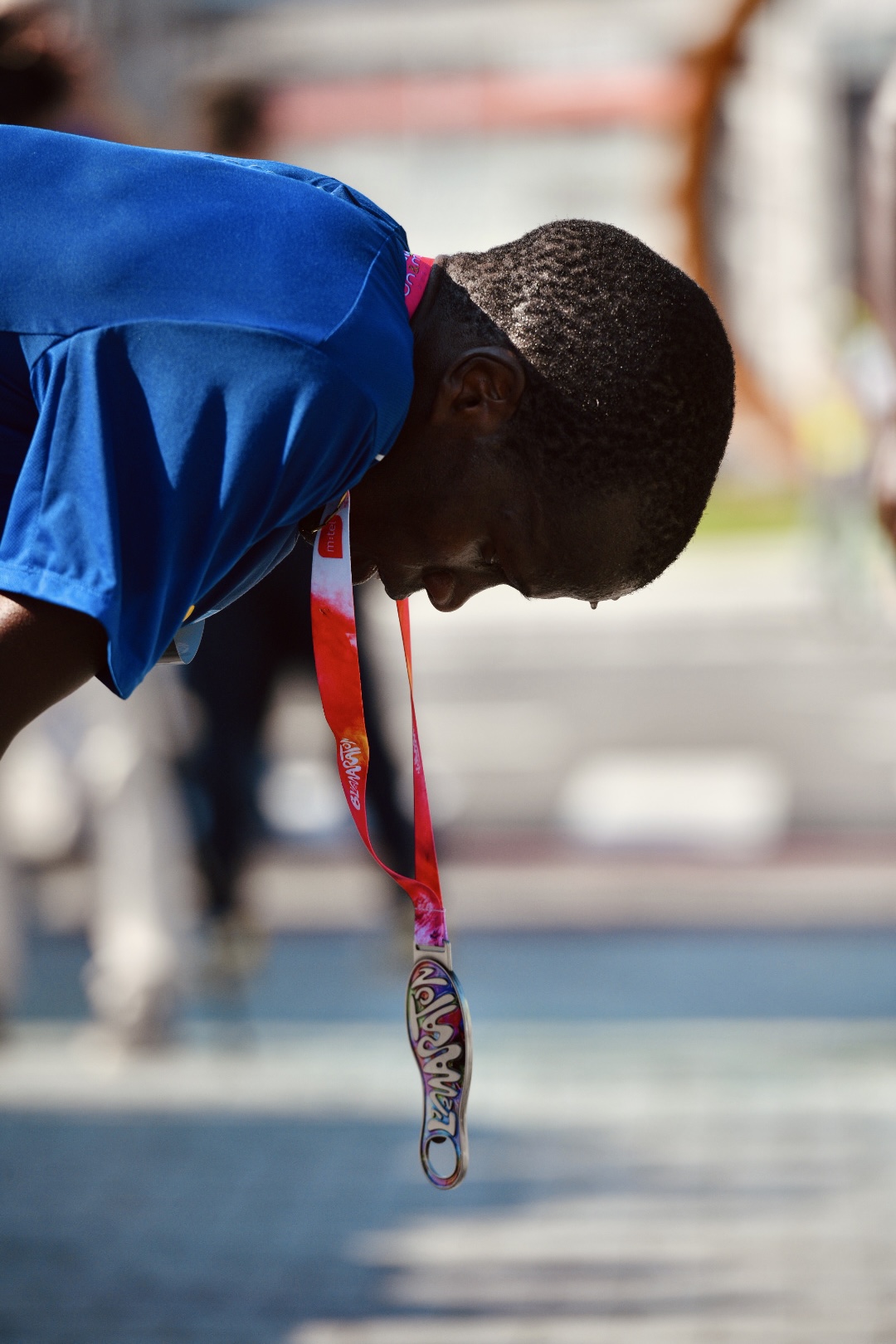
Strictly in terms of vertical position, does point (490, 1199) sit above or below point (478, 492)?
below

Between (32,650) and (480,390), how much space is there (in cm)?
53

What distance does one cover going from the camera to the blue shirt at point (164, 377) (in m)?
1.53

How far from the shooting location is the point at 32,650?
152 centimetres

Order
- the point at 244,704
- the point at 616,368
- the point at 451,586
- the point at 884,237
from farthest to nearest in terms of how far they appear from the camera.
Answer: the point at 244,704
the point at 884,237
the point at 451,586
the point at 616,368

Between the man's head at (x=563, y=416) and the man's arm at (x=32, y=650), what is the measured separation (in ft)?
1.39

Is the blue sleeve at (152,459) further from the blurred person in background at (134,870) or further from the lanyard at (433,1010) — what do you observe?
the blurred person in background at (134,870)

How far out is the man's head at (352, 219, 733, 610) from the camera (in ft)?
5.78

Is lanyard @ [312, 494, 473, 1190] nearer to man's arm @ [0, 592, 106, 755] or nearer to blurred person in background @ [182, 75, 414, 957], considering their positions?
man's arm @ [0, 592, 106, 755]

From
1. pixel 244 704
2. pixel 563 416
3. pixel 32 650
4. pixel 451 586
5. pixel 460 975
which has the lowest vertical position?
pixel 460 975

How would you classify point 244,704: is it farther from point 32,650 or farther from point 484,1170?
point 32,650

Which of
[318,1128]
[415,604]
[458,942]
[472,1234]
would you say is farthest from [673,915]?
[415,604]

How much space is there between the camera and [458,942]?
6.42 meters

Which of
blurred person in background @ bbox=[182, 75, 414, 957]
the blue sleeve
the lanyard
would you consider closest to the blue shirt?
the blue sleeve

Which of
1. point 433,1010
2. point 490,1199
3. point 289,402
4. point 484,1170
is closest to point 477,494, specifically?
point 289,402
